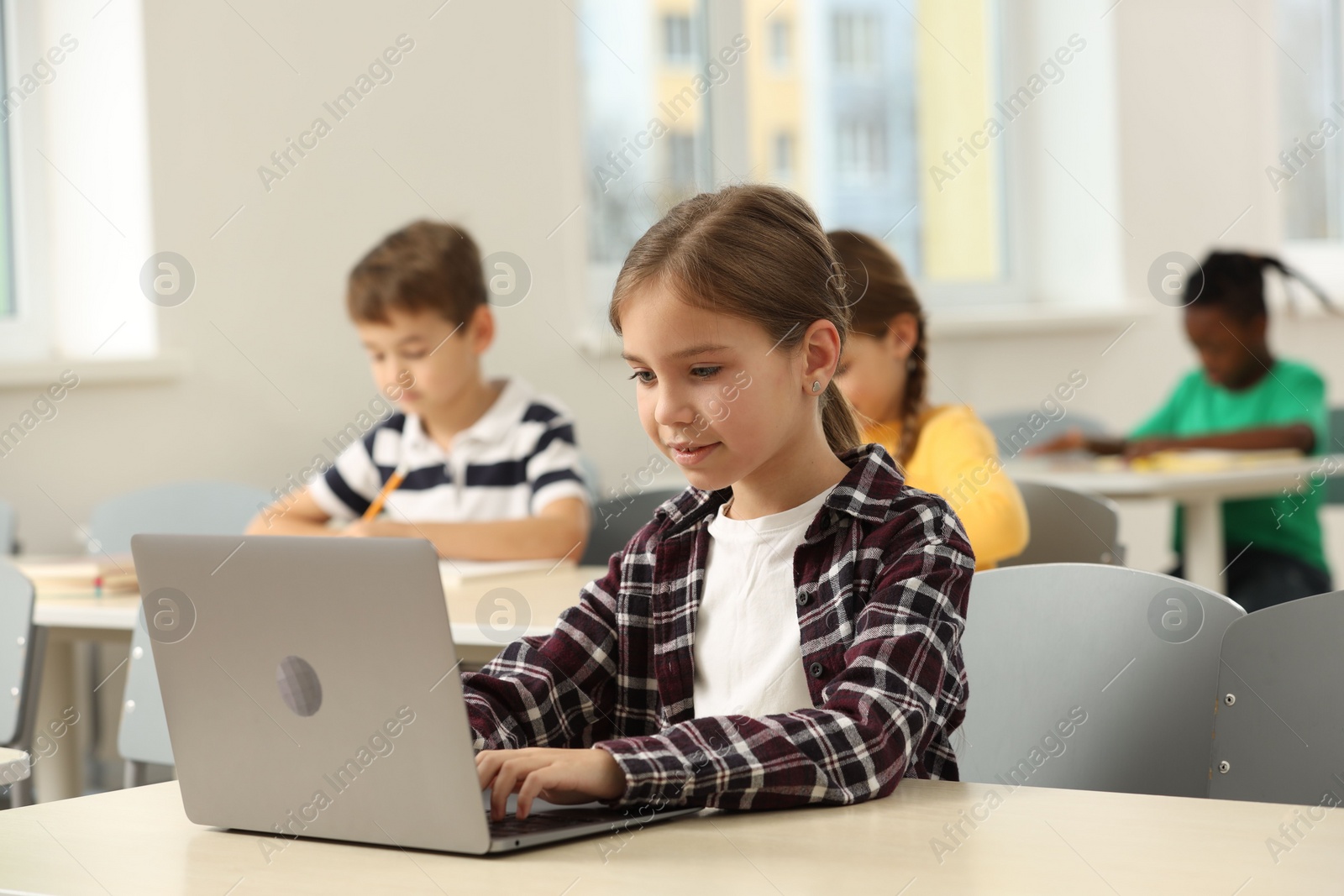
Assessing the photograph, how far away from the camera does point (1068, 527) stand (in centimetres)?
189

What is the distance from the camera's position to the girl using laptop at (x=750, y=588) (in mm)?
916

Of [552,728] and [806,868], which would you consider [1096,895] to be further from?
[552,728]

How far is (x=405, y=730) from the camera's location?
818 mm

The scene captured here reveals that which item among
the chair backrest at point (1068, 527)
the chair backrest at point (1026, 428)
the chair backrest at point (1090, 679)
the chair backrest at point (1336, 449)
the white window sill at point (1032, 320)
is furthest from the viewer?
the white window sill at point (1032, 320)

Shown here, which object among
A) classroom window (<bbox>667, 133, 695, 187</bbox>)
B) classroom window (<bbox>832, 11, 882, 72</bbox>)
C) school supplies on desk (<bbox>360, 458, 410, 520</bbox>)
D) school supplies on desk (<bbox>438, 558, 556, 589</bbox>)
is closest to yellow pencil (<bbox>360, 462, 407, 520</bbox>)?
school supplies on desk (<bbox>360, 458, 410, 520</bbox>)

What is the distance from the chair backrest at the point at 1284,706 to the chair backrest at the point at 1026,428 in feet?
8.23

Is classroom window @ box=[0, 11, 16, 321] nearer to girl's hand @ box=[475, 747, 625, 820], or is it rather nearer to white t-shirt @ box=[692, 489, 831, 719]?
white t-shirt @ box=[692, 489, 831, 719]

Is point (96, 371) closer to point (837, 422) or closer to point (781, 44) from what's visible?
point (837, 422)

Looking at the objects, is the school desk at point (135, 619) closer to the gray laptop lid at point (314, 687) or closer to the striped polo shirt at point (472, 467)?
the striped polo shirt at point (472, 467)

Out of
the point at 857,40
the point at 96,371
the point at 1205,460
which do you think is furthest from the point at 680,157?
the point at 96,371

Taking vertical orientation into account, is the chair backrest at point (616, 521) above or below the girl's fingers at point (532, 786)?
below

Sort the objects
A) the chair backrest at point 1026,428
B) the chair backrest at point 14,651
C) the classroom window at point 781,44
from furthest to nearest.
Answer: the classroom window at point 781,44
the chair backrest at point 1026,428
the chair backrest at point 14,651

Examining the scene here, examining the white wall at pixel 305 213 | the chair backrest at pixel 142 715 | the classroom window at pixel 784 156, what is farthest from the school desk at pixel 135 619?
the classroom window at pixel 784 156

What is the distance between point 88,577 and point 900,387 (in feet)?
3.84
